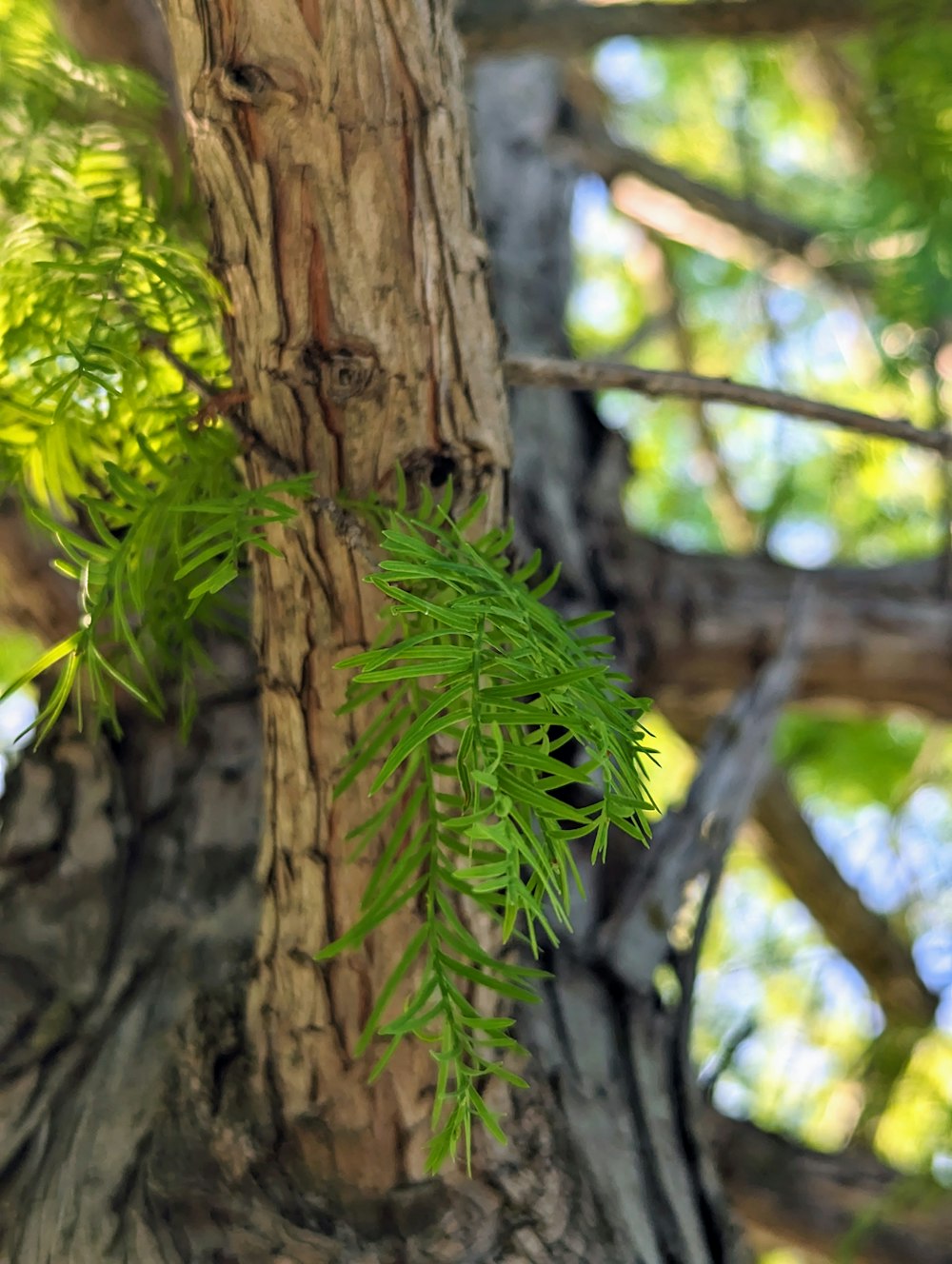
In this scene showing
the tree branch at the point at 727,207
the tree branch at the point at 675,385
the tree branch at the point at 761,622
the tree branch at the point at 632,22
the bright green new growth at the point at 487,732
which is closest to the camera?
the bright green new growth at the point at 487,732

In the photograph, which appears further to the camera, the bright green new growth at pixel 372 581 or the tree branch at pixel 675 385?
the tree branch at pixel 675 385

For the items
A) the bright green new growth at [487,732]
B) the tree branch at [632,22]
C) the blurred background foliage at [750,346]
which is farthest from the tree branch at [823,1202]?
the tree branch at [632,22]

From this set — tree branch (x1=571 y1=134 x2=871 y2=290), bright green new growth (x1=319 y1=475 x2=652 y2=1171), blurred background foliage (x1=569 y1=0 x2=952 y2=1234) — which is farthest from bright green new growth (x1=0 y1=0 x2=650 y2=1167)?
tree branch (x1=571 y1=134 x2=871 y2=290)

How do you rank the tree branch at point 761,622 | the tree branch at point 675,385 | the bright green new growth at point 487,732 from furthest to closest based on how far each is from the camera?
the tree branch at point 761,622 → the tree branch at point 675,385 → the bright green new growth at point 487,732

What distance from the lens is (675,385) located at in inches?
22.4

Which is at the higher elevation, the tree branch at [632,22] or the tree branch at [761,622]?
the tree branch at [632,22]

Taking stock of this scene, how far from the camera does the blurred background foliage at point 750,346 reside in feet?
1.89

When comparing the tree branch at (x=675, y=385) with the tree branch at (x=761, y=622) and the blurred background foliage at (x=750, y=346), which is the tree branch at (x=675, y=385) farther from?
the tree branch at (x=761, y=622)

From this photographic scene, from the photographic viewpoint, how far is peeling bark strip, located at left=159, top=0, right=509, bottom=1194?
453 millimetres

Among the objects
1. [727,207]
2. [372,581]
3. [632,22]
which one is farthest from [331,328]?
[727,207]

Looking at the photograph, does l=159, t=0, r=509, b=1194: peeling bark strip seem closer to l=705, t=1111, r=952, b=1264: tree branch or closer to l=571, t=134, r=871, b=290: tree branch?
l=705, t=1111, r=952, b=1264: tree branch

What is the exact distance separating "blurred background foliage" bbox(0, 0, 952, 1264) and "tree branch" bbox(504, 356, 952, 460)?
0.16 metres

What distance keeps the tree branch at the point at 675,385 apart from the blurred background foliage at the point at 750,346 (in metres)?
0.16

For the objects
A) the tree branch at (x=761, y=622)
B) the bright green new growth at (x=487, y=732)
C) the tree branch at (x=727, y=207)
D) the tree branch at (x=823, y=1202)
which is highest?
the tree branch at (x=727, y=207)
